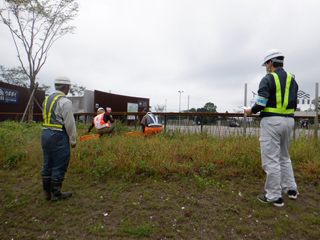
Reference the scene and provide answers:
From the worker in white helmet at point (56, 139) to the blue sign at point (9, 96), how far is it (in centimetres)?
1485

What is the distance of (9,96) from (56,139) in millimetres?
15593

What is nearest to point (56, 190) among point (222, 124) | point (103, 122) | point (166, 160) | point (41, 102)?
point (166, 160)

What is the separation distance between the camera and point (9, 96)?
47.4 ft

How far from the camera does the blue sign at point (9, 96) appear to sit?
1380 cm

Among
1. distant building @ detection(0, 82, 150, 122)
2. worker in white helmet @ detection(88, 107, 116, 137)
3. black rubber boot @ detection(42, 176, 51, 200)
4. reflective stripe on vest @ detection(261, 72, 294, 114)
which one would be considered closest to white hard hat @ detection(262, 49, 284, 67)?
reflective stripe on vest @ detection(261, 72, 294, 114)

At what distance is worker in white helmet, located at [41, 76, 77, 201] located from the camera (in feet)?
8.89

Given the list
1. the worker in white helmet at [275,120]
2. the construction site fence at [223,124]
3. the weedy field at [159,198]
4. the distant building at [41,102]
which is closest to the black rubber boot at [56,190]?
the weedy field at [159,198]

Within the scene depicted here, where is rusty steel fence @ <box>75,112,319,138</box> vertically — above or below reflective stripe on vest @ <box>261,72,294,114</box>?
below

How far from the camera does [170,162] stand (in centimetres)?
383

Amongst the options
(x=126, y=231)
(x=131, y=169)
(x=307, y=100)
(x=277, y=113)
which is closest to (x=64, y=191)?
(x=131, y=169)

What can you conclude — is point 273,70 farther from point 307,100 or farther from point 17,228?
point 307,100

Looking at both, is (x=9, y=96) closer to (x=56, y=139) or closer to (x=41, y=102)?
(x=41, y=102)

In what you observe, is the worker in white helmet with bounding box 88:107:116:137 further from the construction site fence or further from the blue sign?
the blue sign

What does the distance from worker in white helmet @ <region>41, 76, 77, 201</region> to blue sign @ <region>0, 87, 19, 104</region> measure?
14.8 meters
